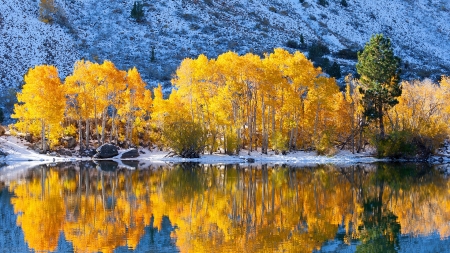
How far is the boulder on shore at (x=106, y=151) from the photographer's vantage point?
163 feet

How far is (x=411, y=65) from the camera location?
92938 millimetres

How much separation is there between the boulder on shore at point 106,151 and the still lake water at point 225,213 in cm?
1523

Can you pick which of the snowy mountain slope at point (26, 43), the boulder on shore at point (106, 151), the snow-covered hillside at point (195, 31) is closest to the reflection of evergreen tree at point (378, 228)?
the boulder on shore at point (106, 151)

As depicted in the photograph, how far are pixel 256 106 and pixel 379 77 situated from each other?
11.0 metres

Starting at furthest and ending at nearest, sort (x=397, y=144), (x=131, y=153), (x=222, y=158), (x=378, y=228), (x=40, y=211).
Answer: (x=131, y=153), (x=222, y=158), (x=397, y=144), (x=40, y=211), (x=378, y=228)

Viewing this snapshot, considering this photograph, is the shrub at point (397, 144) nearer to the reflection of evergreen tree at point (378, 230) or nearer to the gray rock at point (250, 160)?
the gray rock at point (250, 160)

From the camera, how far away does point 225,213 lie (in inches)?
792

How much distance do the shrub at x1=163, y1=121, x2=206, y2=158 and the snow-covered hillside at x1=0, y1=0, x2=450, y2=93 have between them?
30.1 metres

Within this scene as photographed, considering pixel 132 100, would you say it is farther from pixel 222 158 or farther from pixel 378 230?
pixel 378 230

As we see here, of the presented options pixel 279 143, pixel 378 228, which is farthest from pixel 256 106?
pixel 378 228

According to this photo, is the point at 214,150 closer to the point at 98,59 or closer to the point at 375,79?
the point at 375,79

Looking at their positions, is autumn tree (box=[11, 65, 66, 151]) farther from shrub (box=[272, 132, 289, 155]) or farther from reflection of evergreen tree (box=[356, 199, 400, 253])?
reflection of evergreen tree (box=[356, 199, 400, 253])

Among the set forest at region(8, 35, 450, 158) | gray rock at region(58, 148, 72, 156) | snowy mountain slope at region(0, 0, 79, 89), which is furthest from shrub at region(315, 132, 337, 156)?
snowy mountain slope at region(0, 0, 79, 89)

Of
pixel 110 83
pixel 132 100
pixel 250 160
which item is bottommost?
pixel 250 160
